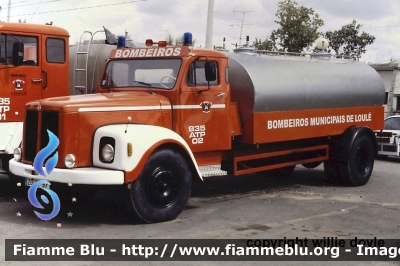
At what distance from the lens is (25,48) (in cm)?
991

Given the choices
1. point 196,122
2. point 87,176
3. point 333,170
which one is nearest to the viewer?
point 87,176

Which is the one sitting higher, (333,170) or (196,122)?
(196,122)

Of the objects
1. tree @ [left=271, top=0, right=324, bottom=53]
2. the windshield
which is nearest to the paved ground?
the windshield

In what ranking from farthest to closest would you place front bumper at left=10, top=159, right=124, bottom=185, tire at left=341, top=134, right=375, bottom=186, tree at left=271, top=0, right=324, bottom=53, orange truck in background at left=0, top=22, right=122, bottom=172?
1. tree at left=271, top=0, right=324, bottom=53
2. tire at left=341, top=134, right=375, bottom=186
3. orange truck in background at left=0, top=22, right=122, bottom=172
4. front bumper at left=10, top=159, right=124, bottom=185

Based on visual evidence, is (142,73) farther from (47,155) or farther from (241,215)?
(241,215)

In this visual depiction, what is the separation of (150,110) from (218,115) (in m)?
1.42

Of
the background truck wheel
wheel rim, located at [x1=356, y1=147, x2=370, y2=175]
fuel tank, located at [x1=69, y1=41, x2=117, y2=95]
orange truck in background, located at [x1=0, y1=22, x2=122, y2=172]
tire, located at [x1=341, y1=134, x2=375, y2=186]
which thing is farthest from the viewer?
wheel rim, located at [x1=356, y1=147, x2=370, y2=175]

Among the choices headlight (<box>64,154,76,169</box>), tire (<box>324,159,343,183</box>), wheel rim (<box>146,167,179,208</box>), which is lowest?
tire (<box>324,159,343,183</box>)

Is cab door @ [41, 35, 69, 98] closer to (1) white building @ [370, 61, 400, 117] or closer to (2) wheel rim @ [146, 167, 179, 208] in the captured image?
(2) wheel rim @ [146, 167, 179, 208]

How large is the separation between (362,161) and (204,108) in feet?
16.3

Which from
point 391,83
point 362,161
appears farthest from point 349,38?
point 362,161

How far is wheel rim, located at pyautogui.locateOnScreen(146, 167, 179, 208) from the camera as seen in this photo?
Result: 8.00 m

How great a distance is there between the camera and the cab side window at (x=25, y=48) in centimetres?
967

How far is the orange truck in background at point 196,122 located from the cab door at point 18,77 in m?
1.26
